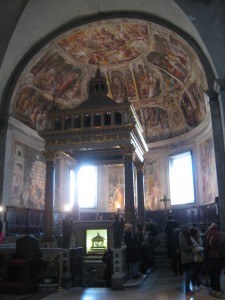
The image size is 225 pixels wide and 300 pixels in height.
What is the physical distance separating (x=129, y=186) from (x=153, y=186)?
401 inches

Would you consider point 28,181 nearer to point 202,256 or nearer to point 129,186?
point 129,186

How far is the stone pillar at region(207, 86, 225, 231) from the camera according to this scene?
12.7 meters

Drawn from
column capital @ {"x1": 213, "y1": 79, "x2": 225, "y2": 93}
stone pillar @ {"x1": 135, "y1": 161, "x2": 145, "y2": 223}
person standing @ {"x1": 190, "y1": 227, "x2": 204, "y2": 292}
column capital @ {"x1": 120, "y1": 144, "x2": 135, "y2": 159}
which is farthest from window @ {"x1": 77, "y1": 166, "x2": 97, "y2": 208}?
person standing @ {"x1": 190, "y1": 227, "x2": 204, "y2": 292}

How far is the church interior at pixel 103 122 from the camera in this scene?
510 inches

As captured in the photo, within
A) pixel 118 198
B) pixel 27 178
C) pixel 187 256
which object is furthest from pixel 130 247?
pixel 118 198

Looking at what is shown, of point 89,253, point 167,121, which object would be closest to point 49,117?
point 89,253

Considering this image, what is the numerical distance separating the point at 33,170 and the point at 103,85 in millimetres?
7193

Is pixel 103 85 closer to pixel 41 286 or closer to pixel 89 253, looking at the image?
pixel 89 253

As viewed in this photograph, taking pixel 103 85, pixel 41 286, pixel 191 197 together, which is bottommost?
pixel 41 286

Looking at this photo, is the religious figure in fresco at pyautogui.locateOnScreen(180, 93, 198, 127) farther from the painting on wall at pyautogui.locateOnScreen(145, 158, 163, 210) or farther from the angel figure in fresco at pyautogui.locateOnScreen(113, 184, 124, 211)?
the angel figure in fresco at pyautogui.locateOnScreen(113, 184, 124, 211)

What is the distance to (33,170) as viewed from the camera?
1911 cm

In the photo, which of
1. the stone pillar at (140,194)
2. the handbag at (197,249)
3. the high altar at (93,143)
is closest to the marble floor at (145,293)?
the handbag at (197,249)

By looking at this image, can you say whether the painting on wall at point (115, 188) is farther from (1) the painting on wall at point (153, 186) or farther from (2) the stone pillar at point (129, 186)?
(2) the stone pillar at point (129, 186)

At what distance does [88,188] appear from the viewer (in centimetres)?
2427
